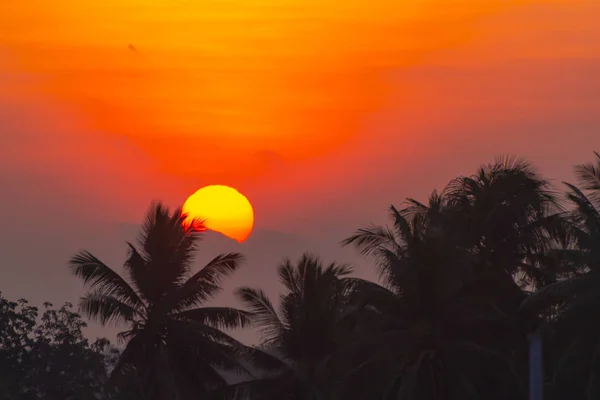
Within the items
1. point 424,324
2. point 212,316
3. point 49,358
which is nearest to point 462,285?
point 424,324

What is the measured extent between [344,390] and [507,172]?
932cm

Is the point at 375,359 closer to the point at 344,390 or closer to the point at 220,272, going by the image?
the point at 344,390

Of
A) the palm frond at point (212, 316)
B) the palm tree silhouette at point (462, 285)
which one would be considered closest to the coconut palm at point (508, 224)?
the palm tree silhouette at point (462, 285)

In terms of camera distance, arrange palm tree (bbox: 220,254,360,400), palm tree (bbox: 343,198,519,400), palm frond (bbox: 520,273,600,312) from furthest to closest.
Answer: palm tree (bbox: 220,254,360,400) → palm tree (bbox: 343,198,519,400) → palm frond (bbox: 520,273,600,312)

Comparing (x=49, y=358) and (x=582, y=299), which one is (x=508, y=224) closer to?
(x=582, y=299)

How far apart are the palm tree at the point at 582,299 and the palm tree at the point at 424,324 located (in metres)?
2.12

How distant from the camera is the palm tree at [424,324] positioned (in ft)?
107

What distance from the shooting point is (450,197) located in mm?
39406

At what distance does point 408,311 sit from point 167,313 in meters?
7.37

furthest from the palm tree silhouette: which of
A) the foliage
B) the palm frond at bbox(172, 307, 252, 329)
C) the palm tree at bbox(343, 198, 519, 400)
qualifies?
the foliage

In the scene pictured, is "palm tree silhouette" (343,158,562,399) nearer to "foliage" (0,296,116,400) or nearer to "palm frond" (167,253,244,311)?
"palm frond" (167,253,244,311)

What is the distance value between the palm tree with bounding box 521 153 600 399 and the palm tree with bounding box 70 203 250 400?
9.52 m

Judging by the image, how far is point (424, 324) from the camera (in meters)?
32.9

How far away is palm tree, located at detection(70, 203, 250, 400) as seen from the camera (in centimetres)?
3497
